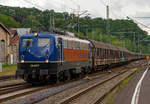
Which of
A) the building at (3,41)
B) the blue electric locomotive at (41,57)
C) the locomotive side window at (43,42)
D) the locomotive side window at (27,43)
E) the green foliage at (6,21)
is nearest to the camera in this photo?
the blue electric locomotive at (41,57)

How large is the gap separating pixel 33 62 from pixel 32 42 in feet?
4.40

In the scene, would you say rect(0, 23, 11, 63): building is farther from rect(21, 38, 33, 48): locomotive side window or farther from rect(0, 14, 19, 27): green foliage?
rect(0, 14, 19, 27): green foliage

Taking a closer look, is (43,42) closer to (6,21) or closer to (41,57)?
(41,57)

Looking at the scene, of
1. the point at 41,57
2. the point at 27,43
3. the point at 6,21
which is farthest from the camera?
the point at 6,21

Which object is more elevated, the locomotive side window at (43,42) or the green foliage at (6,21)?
the green foliage at (6,21)

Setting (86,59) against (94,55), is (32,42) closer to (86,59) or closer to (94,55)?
(86,59)

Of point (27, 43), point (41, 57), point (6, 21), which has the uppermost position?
point (6, 21)

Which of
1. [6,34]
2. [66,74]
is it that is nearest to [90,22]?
[6,34]

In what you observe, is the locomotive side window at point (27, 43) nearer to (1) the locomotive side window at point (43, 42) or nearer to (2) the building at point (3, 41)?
(1) the locomotive side window at point (43, 42)

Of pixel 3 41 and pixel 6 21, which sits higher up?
pixel 6 21

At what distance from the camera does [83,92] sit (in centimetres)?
1455

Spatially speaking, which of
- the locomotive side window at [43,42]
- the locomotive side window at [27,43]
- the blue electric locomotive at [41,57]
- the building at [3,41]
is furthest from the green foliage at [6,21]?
the locomotive side window at [43,42]

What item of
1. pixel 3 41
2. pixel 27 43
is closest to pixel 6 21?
pixel 3 41

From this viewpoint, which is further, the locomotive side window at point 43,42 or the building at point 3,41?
the building at point 3,41
